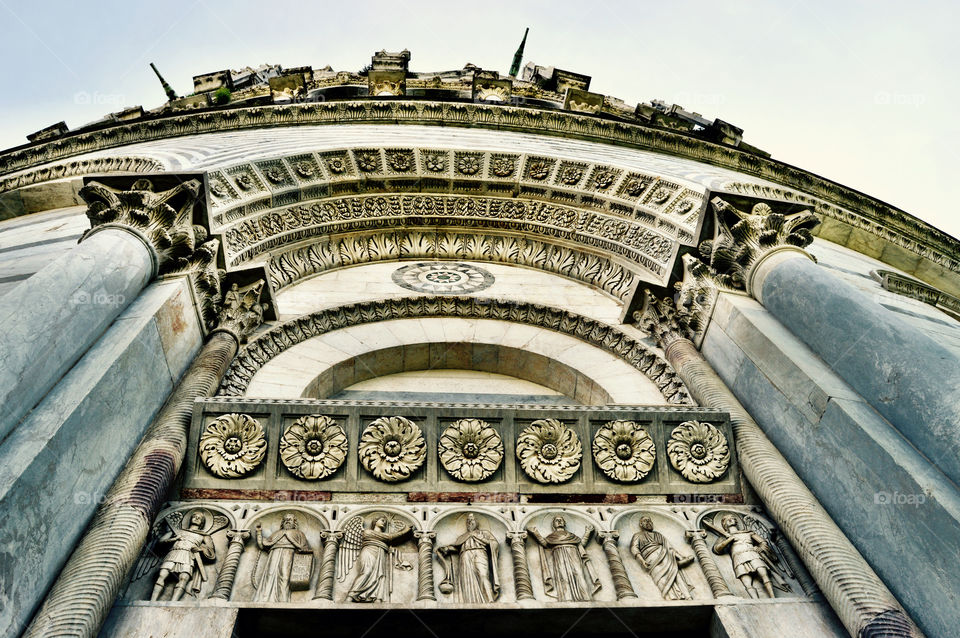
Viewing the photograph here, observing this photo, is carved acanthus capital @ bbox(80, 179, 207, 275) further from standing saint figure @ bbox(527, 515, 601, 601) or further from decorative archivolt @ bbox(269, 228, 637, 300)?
standing saint figure @ bbox(527, 515, 601, 601)

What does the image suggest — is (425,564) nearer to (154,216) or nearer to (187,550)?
(187,550)

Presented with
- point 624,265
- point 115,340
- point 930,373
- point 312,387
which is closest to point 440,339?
point 312,387

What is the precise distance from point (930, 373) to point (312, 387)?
5401 mm

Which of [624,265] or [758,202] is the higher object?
[624,265]

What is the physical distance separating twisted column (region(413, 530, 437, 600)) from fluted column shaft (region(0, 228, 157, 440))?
2.65 m

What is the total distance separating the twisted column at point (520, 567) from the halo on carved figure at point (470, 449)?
25.4 inches

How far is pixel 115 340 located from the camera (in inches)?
197

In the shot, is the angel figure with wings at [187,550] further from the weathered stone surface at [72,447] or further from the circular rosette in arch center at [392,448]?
the circular rosette in arch center at [392,448]

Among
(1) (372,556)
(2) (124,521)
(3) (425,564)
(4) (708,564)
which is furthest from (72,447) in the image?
(4) (708,564)

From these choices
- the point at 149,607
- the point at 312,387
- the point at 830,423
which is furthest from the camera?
the point at 312,387

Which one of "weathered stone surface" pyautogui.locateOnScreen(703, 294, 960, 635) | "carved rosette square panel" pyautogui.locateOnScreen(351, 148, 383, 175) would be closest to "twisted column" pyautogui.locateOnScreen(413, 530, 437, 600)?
"weathered stone surface" pyautogui.locateOnScreen(703, 294, 960, 635)

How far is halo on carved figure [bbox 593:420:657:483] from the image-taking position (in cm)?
542

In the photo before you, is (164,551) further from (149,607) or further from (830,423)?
(830,423)

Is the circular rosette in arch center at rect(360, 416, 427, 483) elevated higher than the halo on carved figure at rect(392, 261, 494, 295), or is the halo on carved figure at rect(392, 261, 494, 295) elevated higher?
the halo on carved figure at rect(392, 261, 494, 295)
